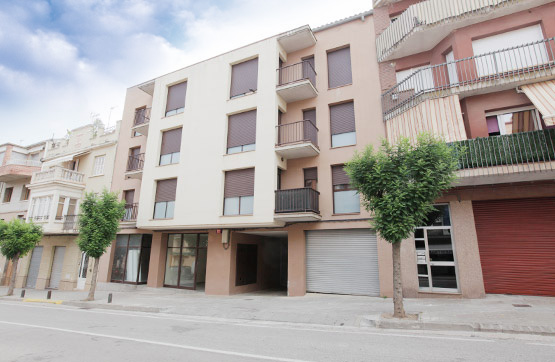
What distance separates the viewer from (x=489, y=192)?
11.1 meters

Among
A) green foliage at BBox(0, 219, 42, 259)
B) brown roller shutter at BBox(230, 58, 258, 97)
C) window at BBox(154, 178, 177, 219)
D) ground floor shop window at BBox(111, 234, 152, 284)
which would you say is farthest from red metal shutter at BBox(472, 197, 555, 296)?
green foliage at BBox(0, 219, 42, 259)

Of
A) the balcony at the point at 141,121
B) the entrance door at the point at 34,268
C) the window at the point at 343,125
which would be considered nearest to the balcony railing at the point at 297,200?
the window at the point at 343,125

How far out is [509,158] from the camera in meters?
9.78

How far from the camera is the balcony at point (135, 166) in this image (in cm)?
1845

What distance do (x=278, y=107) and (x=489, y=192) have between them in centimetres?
1002

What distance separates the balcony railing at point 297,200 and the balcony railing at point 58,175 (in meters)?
17.5

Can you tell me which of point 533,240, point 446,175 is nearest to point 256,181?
point 446,175

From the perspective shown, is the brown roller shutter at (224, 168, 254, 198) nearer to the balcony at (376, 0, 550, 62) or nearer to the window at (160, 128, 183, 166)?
the window at (160, 128, 183, 166)

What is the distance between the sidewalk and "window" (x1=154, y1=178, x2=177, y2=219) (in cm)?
493

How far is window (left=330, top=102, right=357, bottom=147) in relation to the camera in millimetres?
14328

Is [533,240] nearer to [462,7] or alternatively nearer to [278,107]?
[462,7]

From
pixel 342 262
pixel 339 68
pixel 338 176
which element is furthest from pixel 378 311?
pixel 339 68

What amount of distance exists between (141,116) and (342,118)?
14.6 meters

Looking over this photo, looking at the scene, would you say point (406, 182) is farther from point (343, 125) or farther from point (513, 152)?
point (343, 125)
